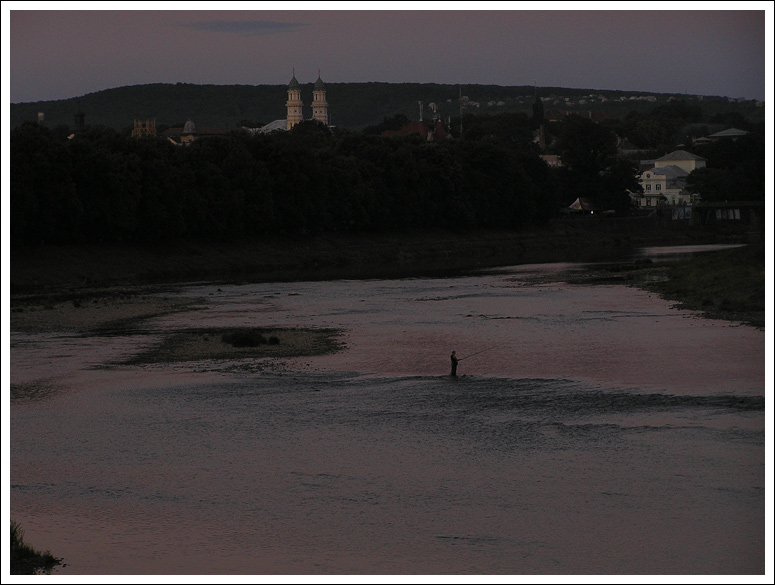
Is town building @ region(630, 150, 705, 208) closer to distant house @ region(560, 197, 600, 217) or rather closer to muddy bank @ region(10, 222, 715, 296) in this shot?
distant house @ region(560, 197, 600, 217)

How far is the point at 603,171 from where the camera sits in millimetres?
165500

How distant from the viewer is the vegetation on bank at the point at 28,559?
18797 millimetres

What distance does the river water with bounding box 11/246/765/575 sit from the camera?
20312 millimetres

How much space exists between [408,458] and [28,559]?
980 cm

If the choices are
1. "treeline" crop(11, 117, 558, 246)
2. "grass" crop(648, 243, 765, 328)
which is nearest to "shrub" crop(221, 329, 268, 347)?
"grass" crop(648, 243, 765, 328)

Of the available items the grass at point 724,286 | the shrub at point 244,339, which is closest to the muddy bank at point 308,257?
the grass at point 724,286

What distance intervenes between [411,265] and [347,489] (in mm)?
75861

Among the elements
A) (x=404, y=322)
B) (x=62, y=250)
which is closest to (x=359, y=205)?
(x=62, y=250)

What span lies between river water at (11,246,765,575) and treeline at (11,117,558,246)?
36453mm

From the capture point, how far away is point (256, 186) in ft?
331

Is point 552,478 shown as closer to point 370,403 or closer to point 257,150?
point 370,403

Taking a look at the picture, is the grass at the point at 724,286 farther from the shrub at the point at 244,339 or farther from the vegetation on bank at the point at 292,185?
the vegetation on bank at the point at 292,185

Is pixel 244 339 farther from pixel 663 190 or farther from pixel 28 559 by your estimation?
pixel 663 190

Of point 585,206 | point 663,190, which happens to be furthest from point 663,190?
point 585,206
